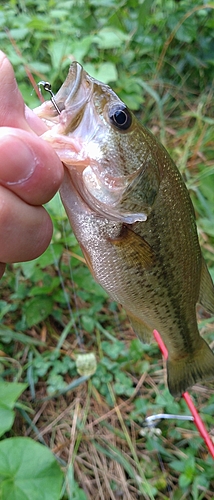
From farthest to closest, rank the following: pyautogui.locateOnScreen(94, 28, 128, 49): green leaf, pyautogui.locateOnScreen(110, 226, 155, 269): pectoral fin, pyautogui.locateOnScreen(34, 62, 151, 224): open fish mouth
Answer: pyautogui.locateOnScreen(94, 28, 128, 49): green leaf → pyautogui.locateOnScreen(110, 226, 155, 269): pectoral fin → pyautogui.locateOnScreen(34, 62, 151, 224): open fish mouth

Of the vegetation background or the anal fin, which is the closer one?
the anal fin

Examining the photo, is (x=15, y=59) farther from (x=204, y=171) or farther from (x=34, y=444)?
(x=34, y=444)

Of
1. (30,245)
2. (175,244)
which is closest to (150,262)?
(175,244)

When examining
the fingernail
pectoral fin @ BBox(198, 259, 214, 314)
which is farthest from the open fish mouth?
pectoral fin @ BBox(198, 259, 214, 314)

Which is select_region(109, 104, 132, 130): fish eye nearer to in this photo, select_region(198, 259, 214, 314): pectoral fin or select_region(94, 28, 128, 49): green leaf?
select_region(198, 259, 214, 314): pectoral fin

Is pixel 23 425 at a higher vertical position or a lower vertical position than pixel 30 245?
lower

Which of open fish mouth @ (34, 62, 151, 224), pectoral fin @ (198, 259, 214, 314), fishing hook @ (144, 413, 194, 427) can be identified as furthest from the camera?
fishing hook @ (144, 413, 194, 427)

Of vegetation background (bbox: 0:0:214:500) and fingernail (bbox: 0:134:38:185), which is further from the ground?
fingernail (bbox: 0:134:38:185)

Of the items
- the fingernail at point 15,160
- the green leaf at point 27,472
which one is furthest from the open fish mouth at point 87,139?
the green leaf at point 27,472
